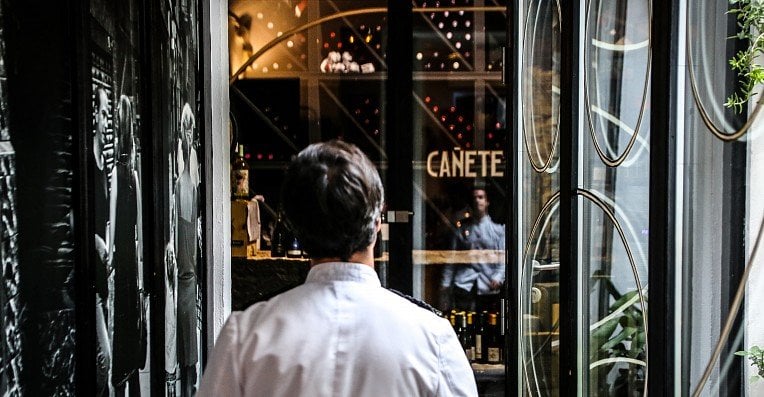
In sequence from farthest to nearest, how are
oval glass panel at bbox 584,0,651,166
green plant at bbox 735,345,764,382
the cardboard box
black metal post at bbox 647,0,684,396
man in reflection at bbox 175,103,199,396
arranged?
the cardboard box < man in reflection at bbox 175,103,199,396 < oval glass panel at bbox 584,0,651,166 < black metal post at bbox 647,0,684,396 < green plant at bbox 735,345,764,382

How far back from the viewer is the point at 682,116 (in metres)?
1.62

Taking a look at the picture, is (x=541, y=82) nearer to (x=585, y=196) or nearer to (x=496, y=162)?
(x=585, y=196)

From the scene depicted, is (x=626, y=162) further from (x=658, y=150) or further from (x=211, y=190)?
(x=211, y=190)

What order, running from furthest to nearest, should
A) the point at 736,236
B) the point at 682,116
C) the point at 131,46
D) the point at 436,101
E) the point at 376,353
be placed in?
1. the point at 436,101
2. the point at 131,46
3. the point at 682,116
4. the point at 736,236
5. the point at 376,353

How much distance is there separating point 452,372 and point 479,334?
13.1 feet

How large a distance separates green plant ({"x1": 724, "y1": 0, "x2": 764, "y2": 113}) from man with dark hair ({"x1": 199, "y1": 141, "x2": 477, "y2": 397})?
607mm

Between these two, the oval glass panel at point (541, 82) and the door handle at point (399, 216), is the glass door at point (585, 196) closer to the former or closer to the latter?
the oval glass panel at point (541, 82)

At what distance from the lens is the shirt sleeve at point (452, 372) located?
1.32 m

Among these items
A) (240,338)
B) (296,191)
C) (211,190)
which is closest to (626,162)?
(296,191)

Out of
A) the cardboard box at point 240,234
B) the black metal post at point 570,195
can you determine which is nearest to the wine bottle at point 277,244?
the cardboard box at point 240,234

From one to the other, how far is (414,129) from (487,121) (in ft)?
1.44

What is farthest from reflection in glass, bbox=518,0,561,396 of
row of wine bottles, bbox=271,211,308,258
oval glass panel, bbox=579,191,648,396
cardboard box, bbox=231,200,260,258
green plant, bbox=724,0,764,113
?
cardboard box, bbox=231,200,260,258

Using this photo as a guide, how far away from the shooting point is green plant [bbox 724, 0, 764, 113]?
1417 millimetres

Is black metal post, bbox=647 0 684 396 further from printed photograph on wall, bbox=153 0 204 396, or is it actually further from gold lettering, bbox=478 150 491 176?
gold lettering, bbox=478 150 491 176
